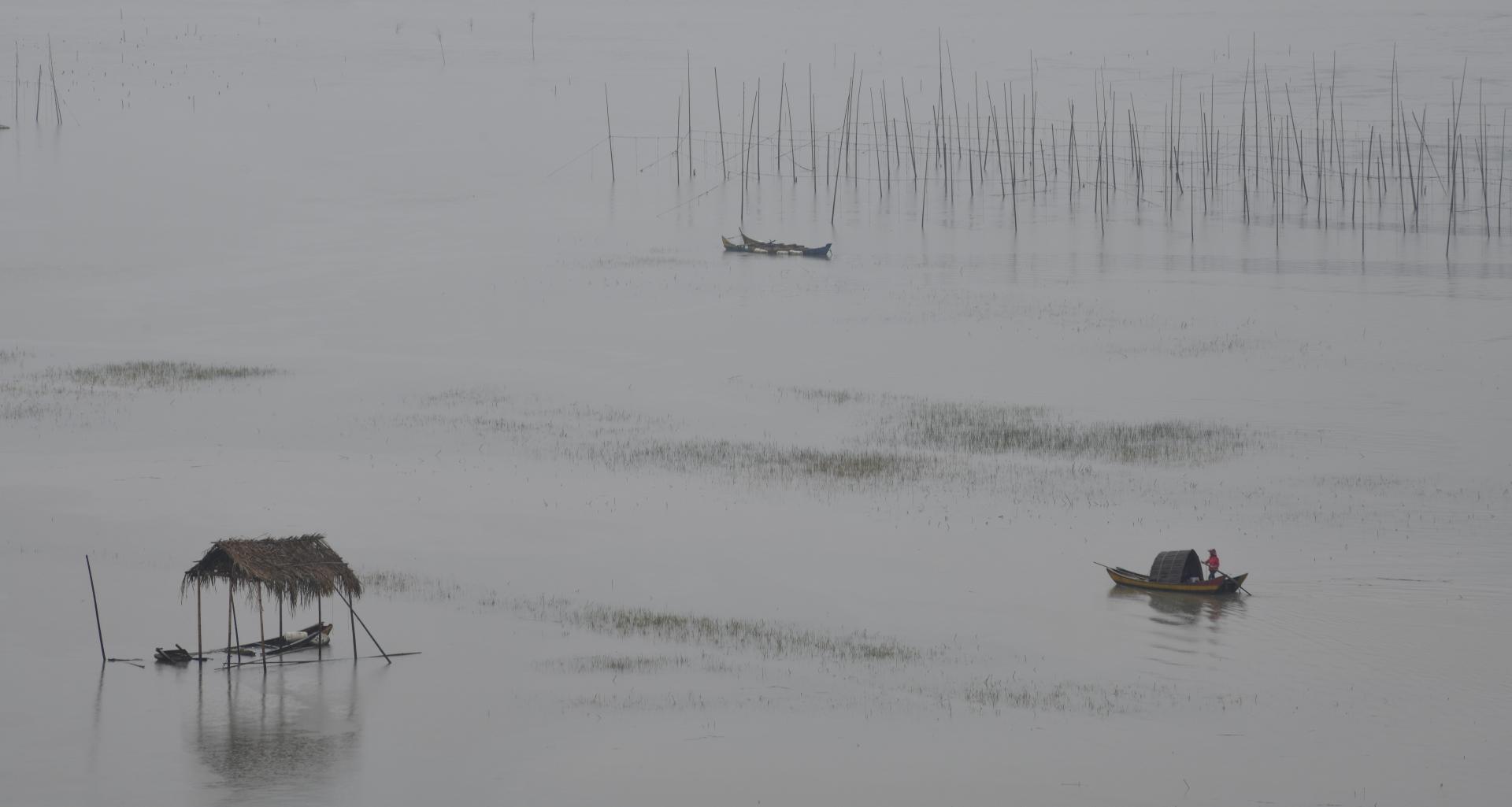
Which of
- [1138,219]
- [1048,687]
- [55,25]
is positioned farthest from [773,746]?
[55,25]

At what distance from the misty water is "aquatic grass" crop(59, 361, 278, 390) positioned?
38cm

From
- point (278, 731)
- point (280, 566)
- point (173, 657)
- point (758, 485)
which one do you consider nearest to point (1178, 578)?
point (758, 485)

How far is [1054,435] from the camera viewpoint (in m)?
33.6

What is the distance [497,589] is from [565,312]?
27579 millimetres

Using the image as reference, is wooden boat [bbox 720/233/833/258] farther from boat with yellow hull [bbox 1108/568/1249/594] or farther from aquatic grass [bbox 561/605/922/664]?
aquatic grass [bbox 561/605/922/664]

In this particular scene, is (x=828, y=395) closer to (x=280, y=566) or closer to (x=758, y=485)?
(x=758, y=485)

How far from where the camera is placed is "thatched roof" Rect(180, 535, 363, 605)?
1831 centimetres

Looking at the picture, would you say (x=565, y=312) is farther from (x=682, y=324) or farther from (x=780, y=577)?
(x=780, y=577)

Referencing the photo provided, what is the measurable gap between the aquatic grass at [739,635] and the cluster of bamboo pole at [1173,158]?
47.1 meters

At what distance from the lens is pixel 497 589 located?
76.2ft

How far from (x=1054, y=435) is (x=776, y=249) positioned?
1186 inches

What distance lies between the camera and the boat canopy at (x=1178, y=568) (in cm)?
2323

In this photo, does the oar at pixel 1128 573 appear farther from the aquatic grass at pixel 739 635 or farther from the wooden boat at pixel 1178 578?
the aquatic grass at pixel 739 635

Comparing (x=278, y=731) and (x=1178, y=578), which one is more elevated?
(x=1178, y=578)
